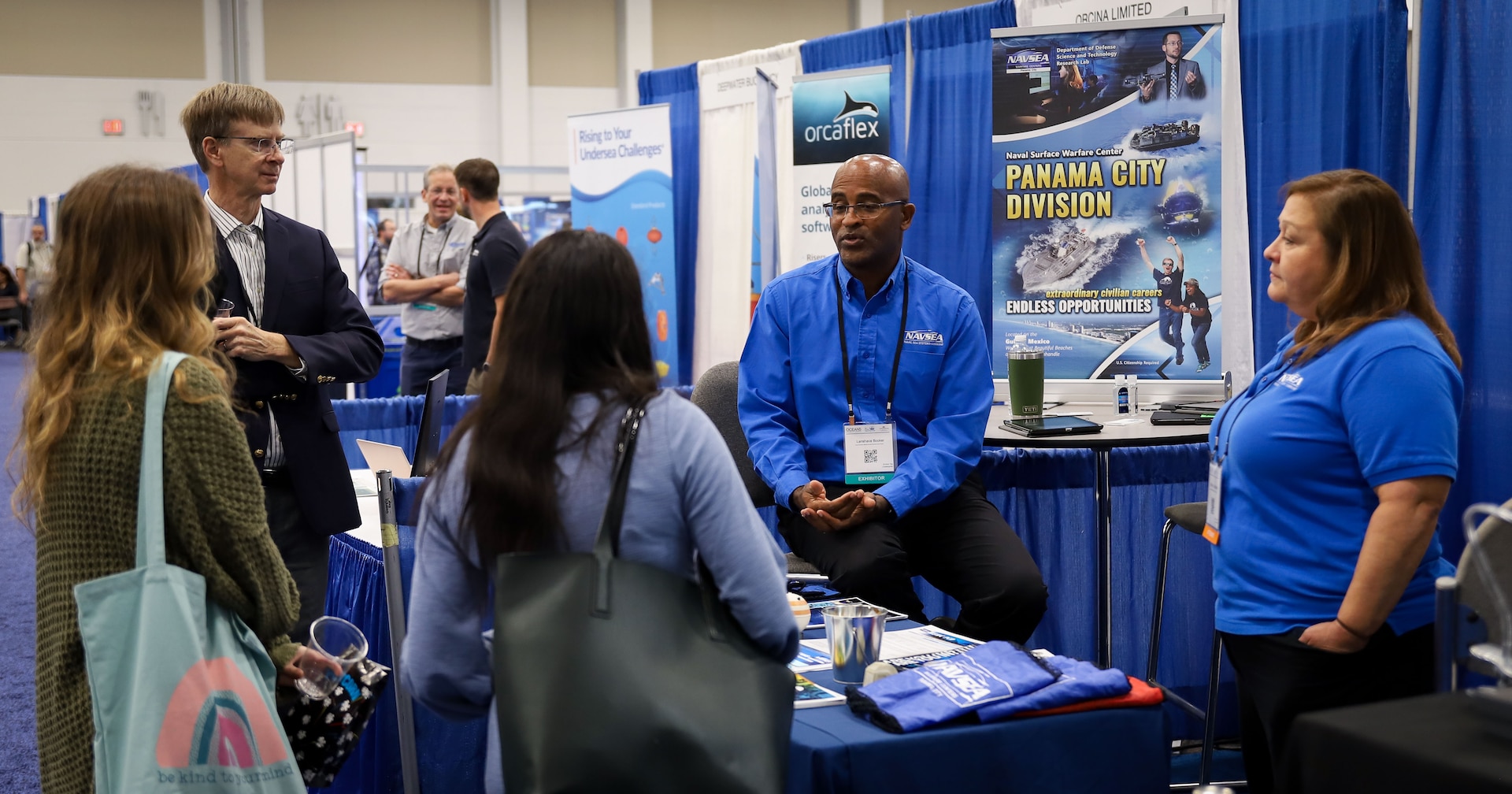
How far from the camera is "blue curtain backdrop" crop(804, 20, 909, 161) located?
5.29 metres

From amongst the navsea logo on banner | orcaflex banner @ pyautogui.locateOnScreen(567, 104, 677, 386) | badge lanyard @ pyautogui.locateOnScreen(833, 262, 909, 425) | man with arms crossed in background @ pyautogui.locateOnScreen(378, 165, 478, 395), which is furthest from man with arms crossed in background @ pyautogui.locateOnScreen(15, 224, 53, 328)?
badge lanyard @ pyautogui.locateOnScreen(833, 262, 909, 425)

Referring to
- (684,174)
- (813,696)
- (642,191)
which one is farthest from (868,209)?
(684,174)

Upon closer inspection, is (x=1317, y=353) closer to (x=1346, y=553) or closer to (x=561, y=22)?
(x=1346, y=553)

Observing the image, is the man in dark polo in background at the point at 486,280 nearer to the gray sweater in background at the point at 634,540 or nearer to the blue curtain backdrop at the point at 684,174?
the blue curtain backdrop at the point at 684,174

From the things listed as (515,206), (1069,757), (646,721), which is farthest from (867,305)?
(515,206)

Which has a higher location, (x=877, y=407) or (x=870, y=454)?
(x=877, y=407)

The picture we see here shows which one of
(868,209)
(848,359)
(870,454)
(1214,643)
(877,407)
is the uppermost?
(868,209)

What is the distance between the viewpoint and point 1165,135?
12.0 feet

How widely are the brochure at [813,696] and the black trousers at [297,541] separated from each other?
1.02 metres

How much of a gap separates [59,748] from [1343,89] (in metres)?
3.72

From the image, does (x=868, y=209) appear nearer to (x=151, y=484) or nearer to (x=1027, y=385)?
(x=1027, y=385)

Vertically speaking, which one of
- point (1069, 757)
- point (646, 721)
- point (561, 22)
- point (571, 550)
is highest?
point (561, 22)

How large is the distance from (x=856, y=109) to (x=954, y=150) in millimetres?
448

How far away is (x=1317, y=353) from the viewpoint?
2023mm
